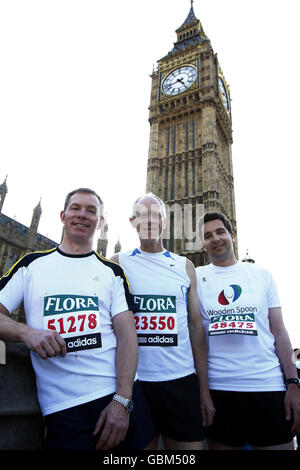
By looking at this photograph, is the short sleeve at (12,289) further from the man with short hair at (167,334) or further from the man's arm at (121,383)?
the man with short hair at (167,334)

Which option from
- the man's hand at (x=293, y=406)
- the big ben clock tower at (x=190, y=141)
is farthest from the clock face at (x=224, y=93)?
the man's hand at (x=293, y=406)

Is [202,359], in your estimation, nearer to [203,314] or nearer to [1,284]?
[203,314]

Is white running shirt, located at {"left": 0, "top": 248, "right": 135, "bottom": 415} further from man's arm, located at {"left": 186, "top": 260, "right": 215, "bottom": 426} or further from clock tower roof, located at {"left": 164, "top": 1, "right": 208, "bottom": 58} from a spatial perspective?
clock tower roof, located at {"left": 164, "top": 1, "right": 208, "bottom": 58}

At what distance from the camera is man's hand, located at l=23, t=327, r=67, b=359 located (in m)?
1.37

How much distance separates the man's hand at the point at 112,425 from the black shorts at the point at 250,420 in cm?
91

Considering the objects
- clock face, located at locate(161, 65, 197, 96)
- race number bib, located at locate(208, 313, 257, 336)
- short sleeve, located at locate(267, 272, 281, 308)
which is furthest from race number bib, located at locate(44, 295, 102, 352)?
clock face, located at locate(161, 65, 197, 96)

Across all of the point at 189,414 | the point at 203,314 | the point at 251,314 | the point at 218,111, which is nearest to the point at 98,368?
the point at 189,414

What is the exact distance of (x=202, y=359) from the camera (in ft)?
6.89

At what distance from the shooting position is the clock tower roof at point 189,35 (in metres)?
34.2

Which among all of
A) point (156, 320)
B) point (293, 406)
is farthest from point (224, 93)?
point (293, 406)

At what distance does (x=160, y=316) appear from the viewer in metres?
2.00

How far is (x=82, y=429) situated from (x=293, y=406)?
1.47 m

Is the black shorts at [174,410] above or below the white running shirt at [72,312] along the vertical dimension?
below

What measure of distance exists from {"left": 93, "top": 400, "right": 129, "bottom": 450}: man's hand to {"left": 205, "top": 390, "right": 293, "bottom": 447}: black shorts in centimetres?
91
